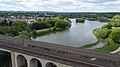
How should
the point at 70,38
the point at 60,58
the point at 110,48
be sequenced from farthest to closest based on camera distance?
the point at 70,38 < the point at 110,48 < the point at 60,58

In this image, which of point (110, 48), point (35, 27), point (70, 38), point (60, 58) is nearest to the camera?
point (60, 58)

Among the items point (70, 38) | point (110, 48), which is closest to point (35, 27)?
point (70, 38)

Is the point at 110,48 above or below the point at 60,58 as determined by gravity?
below

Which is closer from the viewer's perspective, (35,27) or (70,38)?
(70,38)

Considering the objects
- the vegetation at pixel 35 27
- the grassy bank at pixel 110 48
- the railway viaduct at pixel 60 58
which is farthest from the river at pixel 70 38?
the railway viaduct at pixel 60 58

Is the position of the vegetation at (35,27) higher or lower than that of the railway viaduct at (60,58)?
lower

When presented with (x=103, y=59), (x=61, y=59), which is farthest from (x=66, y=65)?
(x=103, y=59)

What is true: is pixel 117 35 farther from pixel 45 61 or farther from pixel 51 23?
pixel 51 23

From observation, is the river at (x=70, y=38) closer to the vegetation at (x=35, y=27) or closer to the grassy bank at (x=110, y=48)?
the vegetation at (x=35, y=27)

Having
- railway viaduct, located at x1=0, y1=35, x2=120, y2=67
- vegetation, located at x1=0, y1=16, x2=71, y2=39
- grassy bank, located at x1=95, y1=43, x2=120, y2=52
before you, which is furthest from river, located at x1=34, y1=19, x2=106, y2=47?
railway viaduct, located at x1=0, y1=35, x2=120, y2=67

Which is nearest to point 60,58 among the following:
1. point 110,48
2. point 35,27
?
point 110,48

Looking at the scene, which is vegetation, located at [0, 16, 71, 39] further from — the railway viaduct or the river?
the railway viaduct

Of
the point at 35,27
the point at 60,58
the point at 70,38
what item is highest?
the point at 60,58

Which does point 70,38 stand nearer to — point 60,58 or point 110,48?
point 110,48
